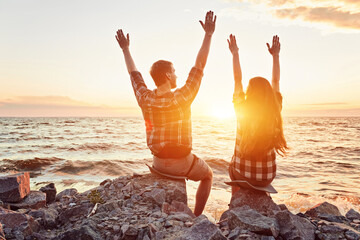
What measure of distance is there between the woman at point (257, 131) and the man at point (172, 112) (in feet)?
2.15

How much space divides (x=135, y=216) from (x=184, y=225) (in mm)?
722

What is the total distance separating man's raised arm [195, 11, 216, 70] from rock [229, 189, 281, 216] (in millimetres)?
2040

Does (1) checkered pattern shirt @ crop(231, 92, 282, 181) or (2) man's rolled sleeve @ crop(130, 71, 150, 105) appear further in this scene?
(2) man's rolled sleeve @ crop(130, 71, 150, 105)

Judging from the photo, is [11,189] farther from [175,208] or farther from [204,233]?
[204,233]

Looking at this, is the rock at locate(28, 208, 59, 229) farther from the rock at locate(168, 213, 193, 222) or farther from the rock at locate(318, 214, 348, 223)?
the rock at locate(318, 214, 348, 223)

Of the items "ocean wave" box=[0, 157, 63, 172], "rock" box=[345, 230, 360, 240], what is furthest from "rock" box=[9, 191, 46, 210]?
"ocean wave" box=[0, 157, 63, 172]

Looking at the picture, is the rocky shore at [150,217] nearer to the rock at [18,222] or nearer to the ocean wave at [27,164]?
the rock at [18,222]

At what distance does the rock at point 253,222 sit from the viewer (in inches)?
104

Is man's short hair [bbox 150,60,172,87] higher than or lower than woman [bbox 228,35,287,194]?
higher

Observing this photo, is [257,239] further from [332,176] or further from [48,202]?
[332,176]

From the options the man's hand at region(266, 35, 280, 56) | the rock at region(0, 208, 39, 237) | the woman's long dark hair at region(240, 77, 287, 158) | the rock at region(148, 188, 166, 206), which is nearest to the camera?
the rock at region(0, 208, 39, 237)

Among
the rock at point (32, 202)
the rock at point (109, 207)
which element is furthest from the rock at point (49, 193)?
the rock at point (109, 207)

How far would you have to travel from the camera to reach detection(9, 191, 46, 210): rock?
442 cm

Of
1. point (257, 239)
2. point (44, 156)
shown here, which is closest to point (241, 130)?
point (257, 239)
